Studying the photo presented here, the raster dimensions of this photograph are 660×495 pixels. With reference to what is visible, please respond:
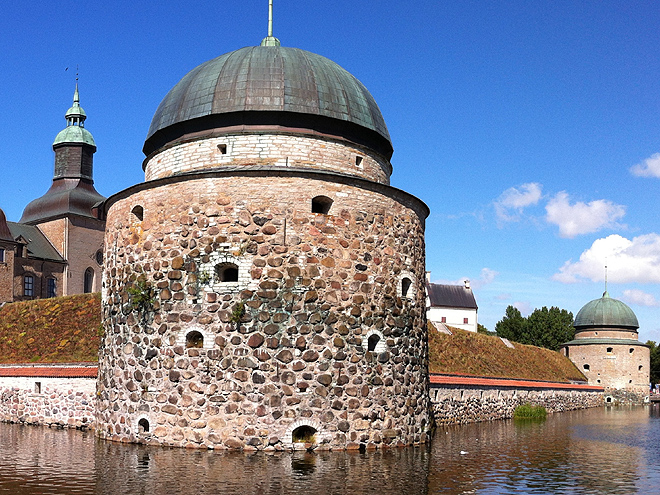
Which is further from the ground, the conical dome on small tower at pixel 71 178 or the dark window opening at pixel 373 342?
the conical dome on small tower at pixel 71 178

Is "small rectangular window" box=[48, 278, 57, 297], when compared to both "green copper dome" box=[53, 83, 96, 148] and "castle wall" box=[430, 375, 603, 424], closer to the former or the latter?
"green copper dome" box=[53, 83, 96, 148]

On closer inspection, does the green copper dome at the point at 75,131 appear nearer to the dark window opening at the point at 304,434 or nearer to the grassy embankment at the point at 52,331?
the grassy embankment at the point at 52,331

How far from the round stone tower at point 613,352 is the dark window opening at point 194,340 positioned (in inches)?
1556

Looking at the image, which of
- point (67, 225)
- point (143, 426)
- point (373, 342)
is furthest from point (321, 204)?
→ point (67, 225)

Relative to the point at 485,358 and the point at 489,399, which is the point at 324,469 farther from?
the point at 485,358

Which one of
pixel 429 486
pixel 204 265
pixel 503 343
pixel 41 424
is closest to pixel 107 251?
pixel 204 265

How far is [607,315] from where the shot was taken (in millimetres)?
50281

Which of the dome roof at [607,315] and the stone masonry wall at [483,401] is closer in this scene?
the stone masonry wall at [483,401]

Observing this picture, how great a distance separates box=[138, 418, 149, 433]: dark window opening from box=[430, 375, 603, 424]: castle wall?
8960mm

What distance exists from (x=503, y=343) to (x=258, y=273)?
24741 millimetres

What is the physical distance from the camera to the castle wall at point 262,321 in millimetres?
14117

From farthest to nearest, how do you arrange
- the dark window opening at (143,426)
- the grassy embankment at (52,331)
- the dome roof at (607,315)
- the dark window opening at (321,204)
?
the dome roof at (607,315) → the grassy embankment at (52,331) → the dark window opening at (321,204) → the dark window opening at (143,426)

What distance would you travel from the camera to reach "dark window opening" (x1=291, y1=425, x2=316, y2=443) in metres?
14.1

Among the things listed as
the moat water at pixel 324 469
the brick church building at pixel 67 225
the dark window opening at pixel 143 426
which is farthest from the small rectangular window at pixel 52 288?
the dark window opening at pixel 143 426
